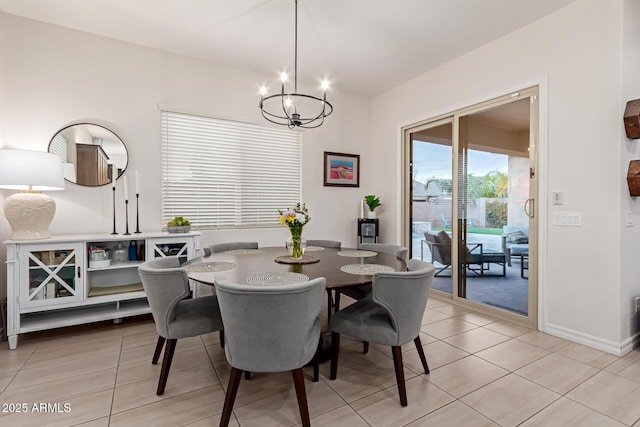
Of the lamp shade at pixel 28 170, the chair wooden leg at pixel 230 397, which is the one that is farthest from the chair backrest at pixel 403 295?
the lamp shade at pixel 28 170

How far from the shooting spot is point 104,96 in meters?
3.13

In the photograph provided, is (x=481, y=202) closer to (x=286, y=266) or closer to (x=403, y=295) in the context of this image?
(x=403, y=295)

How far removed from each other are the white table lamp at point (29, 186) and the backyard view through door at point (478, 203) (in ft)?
13.0

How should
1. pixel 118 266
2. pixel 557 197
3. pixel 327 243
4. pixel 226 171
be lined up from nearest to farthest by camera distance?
1. pixel 557 197
2. pixel 118 266
3. pixel 327 243
4. pixel 226 171

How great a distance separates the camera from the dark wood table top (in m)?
1.78

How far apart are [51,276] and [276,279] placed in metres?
2.19

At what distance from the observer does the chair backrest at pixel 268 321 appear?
53.8 inches

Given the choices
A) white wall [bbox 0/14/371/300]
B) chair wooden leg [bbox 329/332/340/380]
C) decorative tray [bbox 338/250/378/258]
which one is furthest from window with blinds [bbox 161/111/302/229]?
chair wooden leg [bbox 329/332/340/380]

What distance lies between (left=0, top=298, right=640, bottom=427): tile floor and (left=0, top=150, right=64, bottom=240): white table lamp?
968 mm

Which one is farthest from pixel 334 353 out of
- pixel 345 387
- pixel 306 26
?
pixel 306 26

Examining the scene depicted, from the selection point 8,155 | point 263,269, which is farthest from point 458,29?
point 8,155

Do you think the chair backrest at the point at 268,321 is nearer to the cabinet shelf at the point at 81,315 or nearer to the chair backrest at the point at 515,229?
the cabinet shelf at the point at 81,315

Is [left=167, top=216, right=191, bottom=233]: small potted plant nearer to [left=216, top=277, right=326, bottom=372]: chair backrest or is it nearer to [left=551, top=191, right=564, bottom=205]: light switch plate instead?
[left=216, top=277, right=326, bottom=372]: chair backrest

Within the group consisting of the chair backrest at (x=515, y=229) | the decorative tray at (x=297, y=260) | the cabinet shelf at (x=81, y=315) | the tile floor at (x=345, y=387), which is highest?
the chair backrest at (x=515, y=229)
